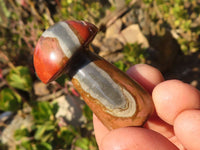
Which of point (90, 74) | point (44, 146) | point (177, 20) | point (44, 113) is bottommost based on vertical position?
point (177, 20)

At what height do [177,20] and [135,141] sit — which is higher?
[135,141]

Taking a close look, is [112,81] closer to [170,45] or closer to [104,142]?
[104,142]

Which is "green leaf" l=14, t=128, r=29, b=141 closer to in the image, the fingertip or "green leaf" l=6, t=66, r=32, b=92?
"green leaf" l=6, t=66, r=32, b=92

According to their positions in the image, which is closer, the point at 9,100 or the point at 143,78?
the point at 143,78

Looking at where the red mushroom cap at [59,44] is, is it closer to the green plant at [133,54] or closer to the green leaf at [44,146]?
the green leaf at [44,146]

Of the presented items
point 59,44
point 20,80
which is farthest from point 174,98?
point 20,80

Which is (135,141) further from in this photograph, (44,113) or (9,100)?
(9,100)

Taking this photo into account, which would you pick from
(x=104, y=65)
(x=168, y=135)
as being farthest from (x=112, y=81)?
(x=168, y=135)
